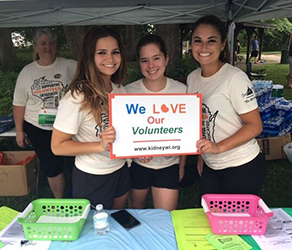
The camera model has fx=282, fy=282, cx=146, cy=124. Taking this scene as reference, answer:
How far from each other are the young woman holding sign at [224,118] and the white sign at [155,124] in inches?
5.1

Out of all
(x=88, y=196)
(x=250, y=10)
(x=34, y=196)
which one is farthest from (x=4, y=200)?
(x=250, y=10)

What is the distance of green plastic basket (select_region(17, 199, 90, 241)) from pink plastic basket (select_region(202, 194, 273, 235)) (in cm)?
74

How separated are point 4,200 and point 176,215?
9.53 feet

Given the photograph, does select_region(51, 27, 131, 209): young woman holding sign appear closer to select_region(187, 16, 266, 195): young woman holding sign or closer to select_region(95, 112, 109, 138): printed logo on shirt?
select_region(95, 112, 109, 138): printed logo on shirt

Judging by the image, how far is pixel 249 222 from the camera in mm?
1521

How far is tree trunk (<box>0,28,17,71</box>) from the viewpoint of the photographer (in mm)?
14025

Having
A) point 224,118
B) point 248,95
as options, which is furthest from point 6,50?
point 248,95

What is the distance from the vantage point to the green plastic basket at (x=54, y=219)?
1501 millimetres

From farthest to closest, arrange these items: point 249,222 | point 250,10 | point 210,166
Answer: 1. point 250,10
2. point 210,166
3. point 249,222

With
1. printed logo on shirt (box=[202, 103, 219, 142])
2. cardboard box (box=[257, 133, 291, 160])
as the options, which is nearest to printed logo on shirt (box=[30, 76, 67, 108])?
printed logo on shirt (box=[202, 103, 219, 142])

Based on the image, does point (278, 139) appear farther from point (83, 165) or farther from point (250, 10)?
point (83, 165)

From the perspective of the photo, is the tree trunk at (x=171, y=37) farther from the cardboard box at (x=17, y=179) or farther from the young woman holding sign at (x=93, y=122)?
the young woman holding sign at (x=93, y=122)

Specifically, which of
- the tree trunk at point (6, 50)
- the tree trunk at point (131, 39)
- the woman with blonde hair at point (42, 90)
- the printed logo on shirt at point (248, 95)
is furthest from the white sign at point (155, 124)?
the tree trunk at point (6, 50)

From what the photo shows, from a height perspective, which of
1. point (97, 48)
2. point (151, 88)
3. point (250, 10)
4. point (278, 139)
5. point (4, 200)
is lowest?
point (4, 200)
